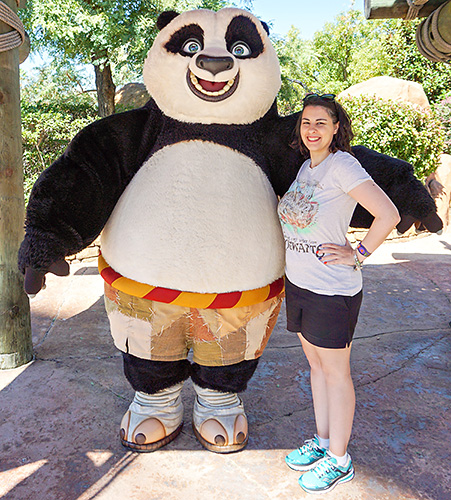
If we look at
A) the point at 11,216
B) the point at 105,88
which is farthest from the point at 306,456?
the point at 105,88

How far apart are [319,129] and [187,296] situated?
85 centimetres

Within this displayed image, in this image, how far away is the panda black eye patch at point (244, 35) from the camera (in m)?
1.98

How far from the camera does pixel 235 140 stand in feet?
6.66

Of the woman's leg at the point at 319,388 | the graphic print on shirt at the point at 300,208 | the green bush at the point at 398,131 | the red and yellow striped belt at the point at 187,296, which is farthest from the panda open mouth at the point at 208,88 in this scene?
the green bush at the point at 398,131

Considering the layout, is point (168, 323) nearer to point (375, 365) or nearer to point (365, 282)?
point (375, 365)

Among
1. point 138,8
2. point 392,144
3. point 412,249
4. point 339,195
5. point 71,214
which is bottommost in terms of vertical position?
point 412,249

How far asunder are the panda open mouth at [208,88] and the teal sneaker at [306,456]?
1585 mm

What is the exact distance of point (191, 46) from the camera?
196 centimetres

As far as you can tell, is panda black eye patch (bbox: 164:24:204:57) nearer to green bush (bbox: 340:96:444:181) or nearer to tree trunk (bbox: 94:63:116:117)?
green bush (bbox: 340:96:444:181)

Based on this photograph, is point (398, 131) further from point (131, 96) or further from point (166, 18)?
point (131, 96)

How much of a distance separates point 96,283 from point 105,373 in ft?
6.79

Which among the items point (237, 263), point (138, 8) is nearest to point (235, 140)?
point (237, 263)

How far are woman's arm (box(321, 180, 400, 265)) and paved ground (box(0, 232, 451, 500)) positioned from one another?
3.33 ft

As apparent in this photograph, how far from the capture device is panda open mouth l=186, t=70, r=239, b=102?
189 centimetres
